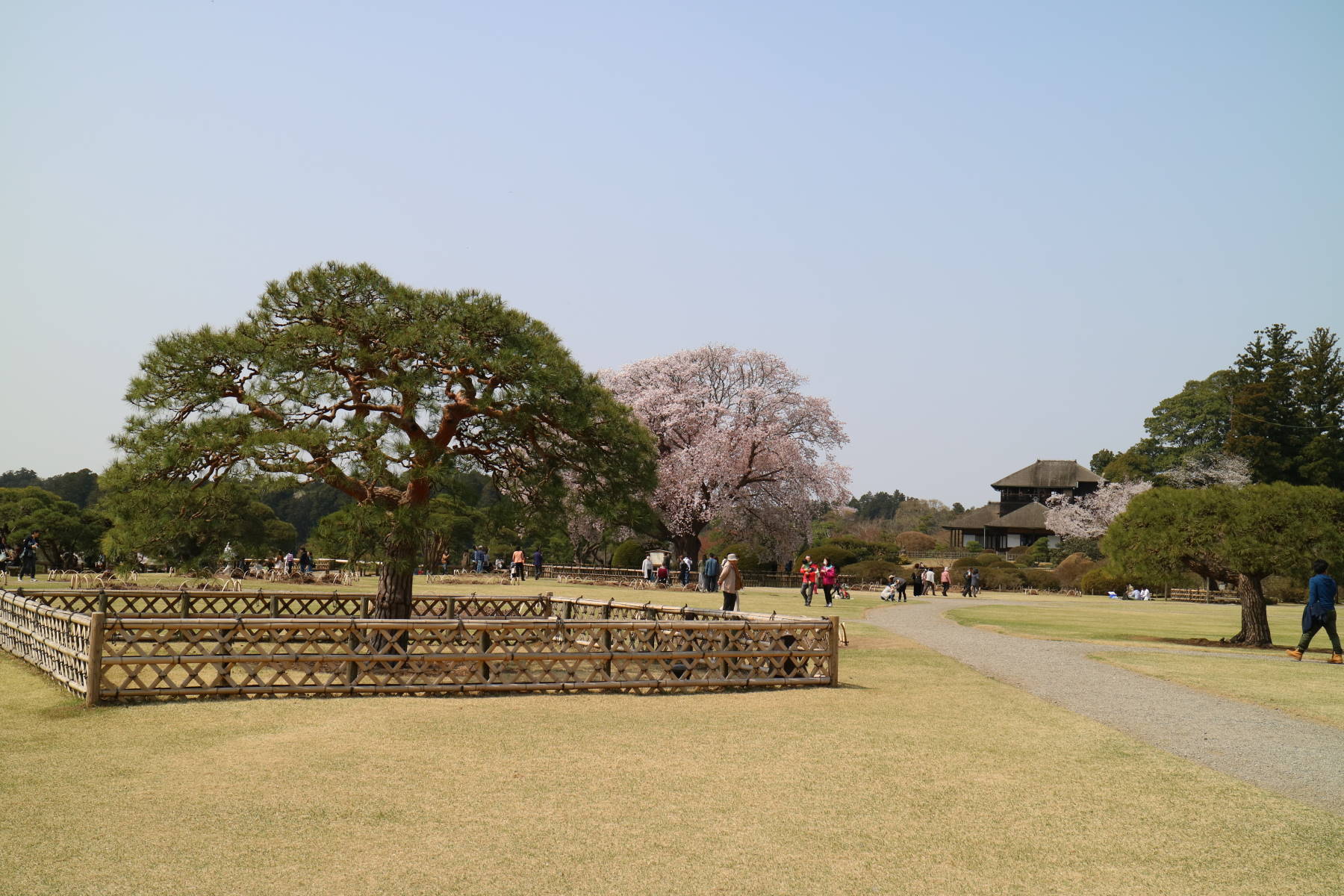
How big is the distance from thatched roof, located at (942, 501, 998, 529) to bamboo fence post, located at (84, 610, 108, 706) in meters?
80.9

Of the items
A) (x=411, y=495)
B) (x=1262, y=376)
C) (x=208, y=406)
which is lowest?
(x=411, y=495)

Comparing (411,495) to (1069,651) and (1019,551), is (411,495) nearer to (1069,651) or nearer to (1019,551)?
(1069,651)

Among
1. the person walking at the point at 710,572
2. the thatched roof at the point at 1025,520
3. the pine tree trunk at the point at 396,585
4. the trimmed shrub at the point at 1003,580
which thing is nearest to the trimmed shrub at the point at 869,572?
the trimmed shrub at the point at 1003,580

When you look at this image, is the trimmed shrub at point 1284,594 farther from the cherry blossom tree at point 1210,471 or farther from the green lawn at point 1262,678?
the green lawn at point 1262,678

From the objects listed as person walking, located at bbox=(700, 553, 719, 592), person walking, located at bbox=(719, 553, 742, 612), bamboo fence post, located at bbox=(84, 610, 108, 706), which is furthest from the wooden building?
bamboo fence post, located at bbox=(84, 610, 108, 706)

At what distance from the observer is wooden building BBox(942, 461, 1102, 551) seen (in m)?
82.6

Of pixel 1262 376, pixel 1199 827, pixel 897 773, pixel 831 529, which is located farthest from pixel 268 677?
pixel 831 529

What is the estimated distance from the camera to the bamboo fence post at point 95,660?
1144cm

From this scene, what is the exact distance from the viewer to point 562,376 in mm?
15875

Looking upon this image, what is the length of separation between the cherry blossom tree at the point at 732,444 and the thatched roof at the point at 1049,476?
4174 cm

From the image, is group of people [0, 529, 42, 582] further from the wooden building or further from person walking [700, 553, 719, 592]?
the wooden building

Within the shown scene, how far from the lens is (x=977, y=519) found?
87.3m

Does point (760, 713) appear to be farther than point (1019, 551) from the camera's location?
No

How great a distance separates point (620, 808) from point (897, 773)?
2.92 metres
